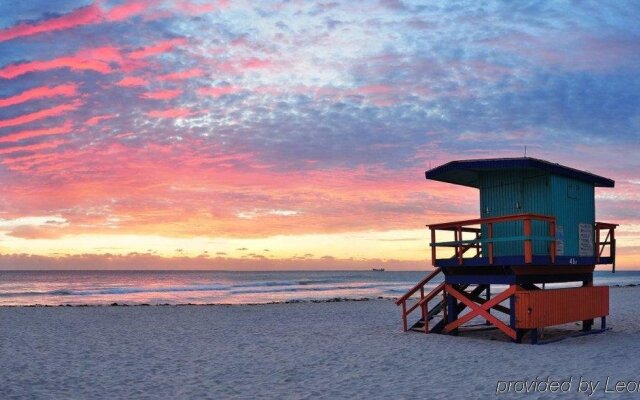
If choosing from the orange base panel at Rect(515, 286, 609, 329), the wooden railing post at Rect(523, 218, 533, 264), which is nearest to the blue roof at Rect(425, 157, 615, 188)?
the wooden railing post at Rect(523, 218, 533, 264)

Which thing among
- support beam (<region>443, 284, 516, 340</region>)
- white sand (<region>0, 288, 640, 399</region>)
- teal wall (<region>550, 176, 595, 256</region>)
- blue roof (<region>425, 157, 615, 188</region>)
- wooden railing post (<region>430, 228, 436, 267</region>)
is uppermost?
blue roof (<region>425, 157, 615, 188</region>)

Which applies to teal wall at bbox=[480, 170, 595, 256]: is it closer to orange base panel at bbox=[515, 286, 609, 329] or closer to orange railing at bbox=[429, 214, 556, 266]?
orange railing at bbox=[429, 214, 556, 266]

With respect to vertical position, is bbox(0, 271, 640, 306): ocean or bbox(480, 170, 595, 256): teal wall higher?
bbox(480, 170, 595, 256): teal wall

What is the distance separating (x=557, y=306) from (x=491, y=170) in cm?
443

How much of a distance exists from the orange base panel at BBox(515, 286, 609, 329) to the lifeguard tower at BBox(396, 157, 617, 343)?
0.08 feet

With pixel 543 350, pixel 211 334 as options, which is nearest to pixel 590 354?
pixel 543 350

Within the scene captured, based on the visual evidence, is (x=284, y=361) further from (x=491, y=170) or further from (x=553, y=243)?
(x=491, y=170)

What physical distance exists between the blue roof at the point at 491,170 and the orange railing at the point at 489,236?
4.98 ft

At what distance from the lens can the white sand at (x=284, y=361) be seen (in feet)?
34.4

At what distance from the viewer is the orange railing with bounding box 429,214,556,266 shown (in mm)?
14562

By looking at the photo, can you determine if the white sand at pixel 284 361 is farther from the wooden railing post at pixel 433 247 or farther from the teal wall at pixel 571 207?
the teal wall at pixel 571 207

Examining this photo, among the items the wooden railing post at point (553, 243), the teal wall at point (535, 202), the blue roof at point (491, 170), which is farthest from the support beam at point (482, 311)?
the blue roof at point (491, 170)

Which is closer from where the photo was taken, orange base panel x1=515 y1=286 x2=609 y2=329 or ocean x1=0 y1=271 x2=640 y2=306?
orange base panel x1=515 y1=286 x2=609 y2=329

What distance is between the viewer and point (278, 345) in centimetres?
1631
